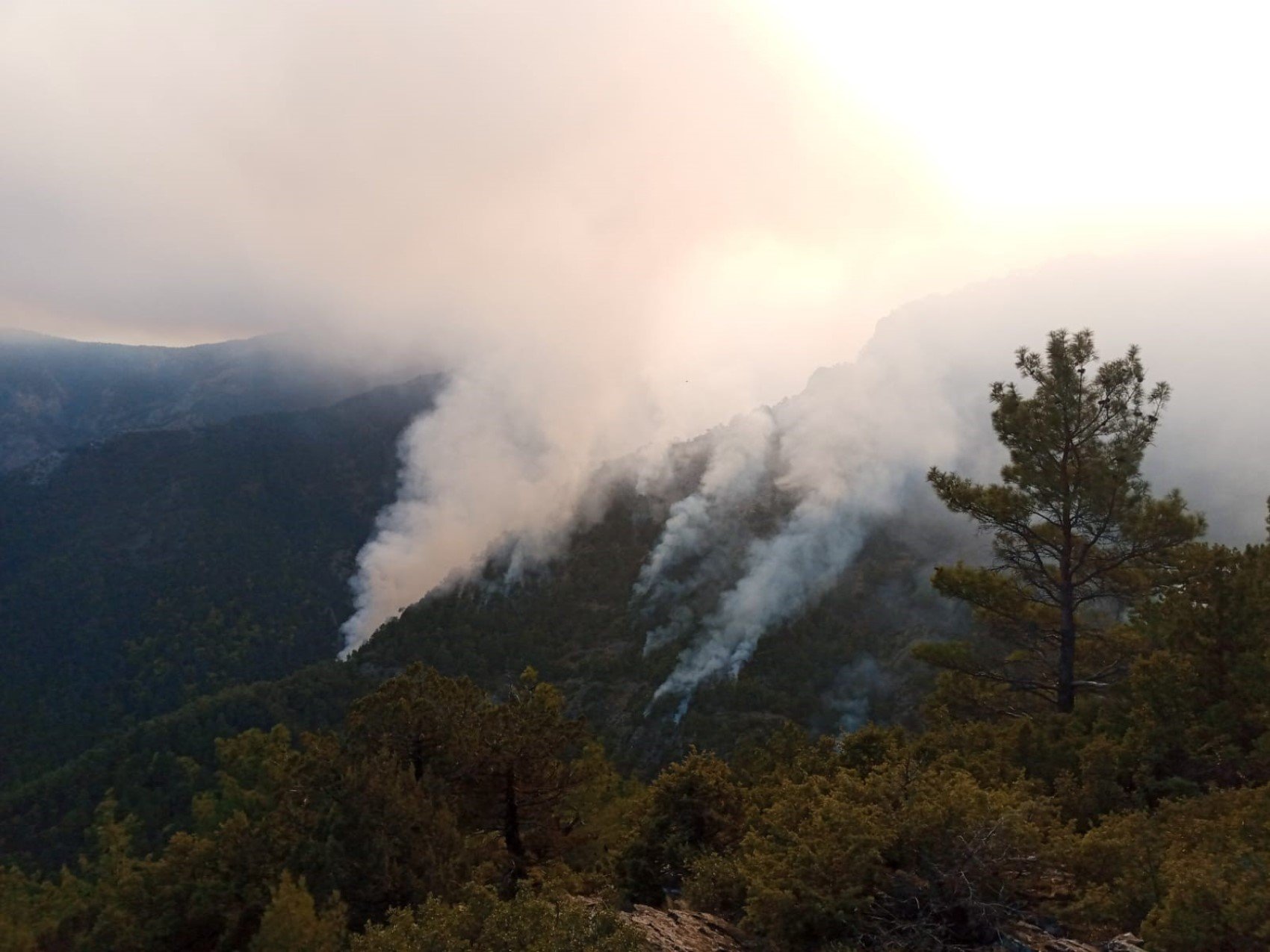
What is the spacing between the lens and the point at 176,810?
83.1m

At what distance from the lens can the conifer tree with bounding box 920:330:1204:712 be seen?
762 inches

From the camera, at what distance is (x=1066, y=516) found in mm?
20094

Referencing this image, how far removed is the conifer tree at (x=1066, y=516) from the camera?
19.3m

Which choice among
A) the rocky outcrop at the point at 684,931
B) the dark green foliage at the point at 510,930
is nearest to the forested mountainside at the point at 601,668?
the rocky outcrop at the point at 684,931

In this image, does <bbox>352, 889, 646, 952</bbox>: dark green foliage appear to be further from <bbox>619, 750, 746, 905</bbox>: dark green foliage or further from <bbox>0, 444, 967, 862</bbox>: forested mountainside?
<bbox>0, 444, 967, 862</bbox>: forested mountainside

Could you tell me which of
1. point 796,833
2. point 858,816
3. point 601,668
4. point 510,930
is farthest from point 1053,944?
Answer: point 601,668

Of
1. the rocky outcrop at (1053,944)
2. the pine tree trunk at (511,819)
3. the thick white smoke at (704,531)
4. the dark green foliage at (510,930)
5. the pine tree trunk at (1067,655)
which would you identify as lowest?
the pine tree trunk at (511,819)

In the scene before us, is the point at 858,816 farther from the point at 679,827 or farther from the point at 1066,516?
the point at 1066,516

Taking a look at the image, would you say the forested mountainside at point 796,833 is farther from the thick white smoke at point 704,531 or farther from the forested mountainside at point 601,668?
the thick white smoke at point 704,531

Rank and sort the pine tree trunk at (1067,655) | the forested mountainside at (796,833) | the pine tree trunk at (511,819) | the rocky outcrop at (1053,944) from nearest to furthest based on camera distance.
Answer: the rocky outcrop at (1053,944) → the forested mountainside at (796,833) → the pine tree trunk at (511,819) → the pine tree trunk at (1067,655)

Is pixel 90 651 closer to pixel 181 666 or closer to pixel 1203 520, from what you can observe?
pixel 181 666

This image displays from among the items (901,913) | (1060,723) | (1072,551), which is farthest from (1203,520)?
(901,913)

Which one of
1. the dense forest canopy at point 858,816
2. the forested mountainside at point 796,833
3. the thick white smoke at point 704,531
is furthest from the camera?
the thick white smoke at point 704,531

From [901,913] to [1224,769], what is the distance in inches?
360
